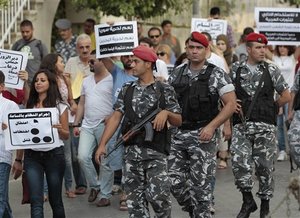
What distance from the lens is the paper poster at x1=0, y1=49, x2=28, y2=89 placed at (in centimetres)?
1118

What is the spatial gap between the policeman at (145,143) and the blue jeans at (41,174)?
0.77 meters

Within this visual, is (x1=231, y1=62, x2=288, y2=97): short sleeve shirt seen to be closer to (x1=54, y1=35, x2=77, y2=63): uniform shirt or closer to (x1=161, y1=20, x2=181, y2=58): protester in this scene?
(x1=54, y1=35, x2=77, y2=63): uniform shirt

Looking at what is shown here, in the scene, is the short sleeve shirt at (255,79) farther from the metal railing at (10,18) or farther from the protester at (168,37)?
the metal railing at (10,18)

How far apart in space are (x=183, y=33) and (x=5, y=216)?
16.4m

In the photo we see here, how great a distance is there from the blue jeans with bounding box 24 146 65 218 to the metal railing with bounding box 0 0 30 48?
27.3ft

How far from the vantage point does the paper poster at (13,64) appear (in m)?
11.2

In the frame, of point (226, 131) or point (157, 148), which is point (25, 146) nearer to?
point (157, 148)

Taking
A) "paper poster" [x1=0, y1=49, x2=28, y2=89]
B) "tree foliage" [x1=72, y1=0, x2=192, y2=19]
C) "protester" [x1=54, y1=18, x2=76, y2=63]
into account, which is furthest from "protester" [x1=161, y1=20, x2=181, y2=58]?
"paper poster" [x1=0, y1=49, x2=28, y2=89]

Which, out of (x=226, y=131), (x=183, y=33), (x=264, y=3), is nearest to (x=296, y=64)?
(x=226, y=131)

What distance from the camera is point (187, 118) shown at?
9.49 metres

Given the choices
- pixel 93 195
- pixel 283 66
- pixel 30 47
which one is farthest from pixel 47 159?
pixel 283 66

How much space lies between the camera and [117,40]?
11.7m

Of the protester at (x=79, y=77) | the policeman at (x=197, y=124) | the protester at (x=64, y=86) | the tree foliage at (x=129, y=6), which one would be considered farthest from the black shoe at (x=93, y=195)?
the tree foliage at (x=129, y=6)

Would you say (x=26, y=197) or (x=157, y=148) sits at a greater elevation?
(x=157, y=148)
